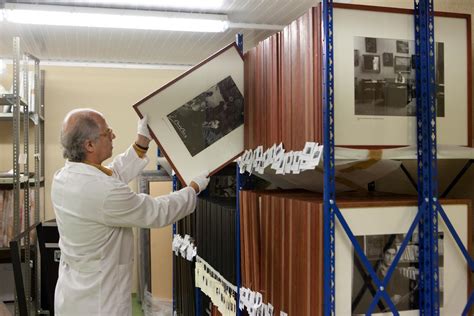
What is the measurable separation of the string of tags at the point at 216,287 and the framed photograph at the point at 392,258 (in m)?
0.76

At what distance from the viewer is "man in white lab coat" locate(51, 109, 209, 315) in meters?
2.05

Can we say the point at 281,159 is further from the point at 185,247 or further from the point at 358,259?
the point at 185,247

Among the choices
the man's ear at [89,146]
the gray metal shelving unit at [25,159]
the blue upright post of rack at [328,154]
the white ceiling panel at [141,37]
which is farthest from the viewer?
the gray metal shelving unit at [25,159]

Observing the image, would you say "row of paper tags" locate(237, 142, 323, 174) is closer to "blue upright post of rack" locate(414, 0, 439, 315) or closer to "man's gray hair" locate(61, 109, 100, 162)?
"blue upright post of rack" locate(414, 0, 439, 315)

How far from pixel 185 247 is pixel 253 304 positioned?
1.12 m

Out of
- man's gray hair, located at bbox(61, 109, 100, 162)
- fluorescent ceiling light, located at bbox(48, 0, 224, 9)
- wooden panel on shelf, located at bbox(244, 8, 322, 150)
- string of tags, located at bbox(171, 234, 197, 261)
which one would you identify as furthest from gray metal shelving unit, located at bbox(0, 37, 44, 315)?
wooden panel on shelf, located at bbox(244, 8, 322, 150)

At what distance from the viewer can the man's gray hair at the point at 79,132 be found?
2.15 metres

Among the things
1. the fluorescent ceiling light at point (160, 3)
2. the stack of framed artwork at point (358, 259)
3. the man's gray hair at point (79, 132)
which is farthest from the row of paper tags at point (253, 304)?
the fluorescent ceiling light at point (160, 3)

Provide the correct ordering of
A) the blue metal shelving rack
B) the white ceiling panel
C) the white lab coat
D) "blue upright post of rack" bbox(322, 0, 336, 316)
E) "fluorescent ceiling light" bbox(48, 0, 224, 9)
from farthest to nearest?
the white ceiling panel < "fluorescent ceiling light" bbox(48, 0, 224, 9) < the white lab coat < the blue metal shelving rack < "blue upright post of rack" bbox(322, 0, 336, 316)

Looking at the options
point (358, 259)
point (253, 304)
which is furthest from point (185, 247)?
point (358, 259)

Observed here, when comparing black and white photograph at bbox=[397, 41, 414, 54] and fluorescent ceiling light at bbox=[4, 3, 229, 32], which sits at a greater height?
fluorescent ceiling light at bbox=[4, 3, 229, 32]

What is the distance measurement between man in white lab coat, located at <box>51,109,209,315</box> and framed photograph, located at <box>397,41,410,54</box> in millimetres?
892

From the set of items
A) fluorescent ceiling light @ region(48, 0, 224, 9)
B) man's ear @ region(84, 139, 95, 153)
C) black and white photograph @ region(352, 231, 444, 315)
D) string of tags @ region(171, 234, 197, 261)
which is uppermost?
fluorescent ceiling light @ region(48, 0, 224, 9)

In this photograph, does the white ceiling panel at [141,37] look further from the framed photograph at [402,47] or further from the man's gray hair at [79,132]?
the framed photograph at [402,47]
